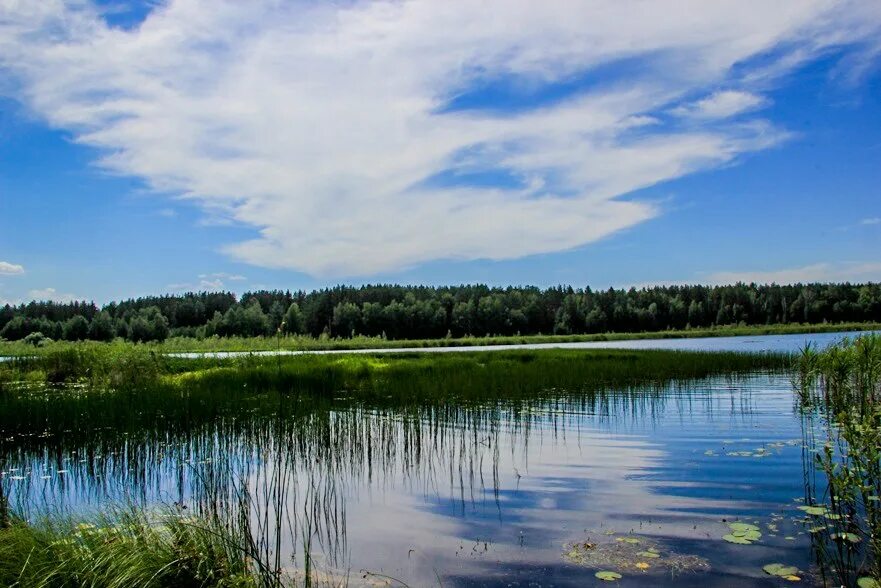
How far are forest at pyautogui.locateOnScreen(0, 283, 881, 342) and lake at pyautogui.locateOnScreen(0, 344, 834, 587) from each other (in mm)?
84583

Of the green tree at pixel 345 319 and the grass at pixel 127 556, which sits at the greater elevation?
the green tree at pixel 345 319

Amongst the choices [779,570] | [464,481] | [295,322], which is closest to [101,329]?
[295,322]

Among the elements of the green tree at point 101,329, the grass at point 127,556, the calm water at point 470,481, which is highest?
the green tree at point 101,329

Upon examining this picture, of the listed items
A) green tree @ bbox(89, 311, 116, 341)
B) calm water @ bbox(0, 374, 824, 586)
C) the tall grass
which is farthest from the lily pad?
green tree @ bbox(89, 311, 116, 341)

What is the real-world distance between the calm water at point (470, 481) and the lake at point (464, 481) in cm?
4

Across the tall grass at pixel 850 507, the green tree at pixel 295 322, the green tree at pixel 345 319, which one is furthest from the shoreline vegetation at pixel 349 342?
the tall grass at pixel 850 507

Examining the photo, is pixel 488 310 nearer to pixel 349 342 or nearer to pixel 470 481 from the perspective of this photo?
pixel 349 342

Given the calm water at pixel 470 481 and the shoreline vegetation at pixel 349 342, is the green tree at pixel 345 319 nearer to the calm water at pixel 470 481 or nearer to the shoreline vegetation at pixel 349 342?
the shoreline vegetation at pixel 349 342

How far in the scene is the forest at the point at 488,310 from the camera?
109 metres

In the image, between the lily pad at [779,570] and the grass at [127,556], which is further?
the lily pad at [779,570]

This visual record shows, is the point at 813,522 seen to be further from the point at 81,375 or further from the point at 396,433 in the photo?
the point at 81,375

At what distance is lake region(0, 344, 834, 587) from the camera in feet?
22.3

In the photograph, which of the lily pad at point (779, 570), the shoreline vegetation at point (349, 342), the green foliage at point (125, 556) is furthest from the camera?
the shoreline vegetation at point (349, 342)

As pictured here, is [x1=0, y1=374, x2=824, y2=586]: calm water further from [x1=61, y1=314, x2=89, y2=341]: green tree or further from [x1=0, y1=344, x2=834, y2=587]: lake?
[x1=61, y1=314, x2=89, y2=341]: green tree
